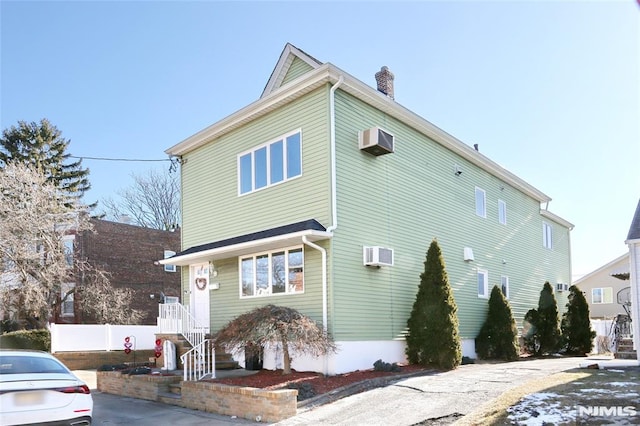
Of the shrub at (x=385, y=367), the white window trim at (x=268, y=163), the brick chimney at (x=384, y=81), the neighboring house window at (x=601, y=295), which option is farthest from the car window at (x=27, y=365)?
the neighboring house window at (x=601, y=295)

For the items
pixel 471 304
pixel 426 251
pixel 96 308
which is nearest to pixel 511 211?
pixel 471 304

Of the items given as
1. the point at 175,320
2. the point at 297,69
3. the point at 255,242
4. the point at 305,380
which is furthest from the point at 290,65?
the point at 305,380

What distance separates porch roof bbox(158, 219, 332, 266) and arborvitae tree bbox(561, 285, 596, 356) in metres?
11.7

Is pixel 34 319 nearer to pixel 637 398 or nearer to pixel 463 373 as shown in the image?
pixel 463 373

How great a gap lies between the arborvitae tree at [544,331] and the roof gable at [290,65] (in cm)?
1174

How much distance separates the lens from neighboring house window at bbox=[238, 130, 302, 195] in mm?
13634

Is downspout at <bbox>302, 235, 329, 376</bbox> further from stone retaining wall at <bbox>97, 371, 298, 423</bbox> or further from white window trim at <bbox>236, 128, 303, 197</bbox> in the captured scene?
stone retaining wall at <bbox>97, 371, 298, 423</bbox>

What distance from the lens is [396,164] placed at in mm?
14797

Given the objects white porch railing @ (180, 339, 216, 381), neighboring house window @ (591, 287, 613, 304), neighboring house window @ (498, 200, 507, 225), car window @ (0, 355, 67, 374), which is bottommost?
neighboring house window @ (591, 287, 613, 304)

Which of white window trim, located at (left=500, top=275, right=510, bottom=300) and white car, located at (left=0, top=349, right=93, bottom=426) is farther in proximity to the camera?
white window trim, located at (left=500, top=275, right=510, bottom=300)

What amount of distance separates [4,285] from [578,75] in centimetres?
2002

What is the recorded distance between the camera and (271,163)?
14289 millimetres

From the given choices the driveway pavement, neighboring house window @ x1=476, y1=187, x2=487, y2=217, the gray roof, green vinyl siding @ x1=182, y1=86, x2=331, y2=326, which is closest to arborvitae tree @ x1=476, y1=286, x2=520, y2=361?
neighboring house window @ x1=476, y1=187, x2=487, y2=217

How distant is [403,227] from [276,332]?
5.45 metres
